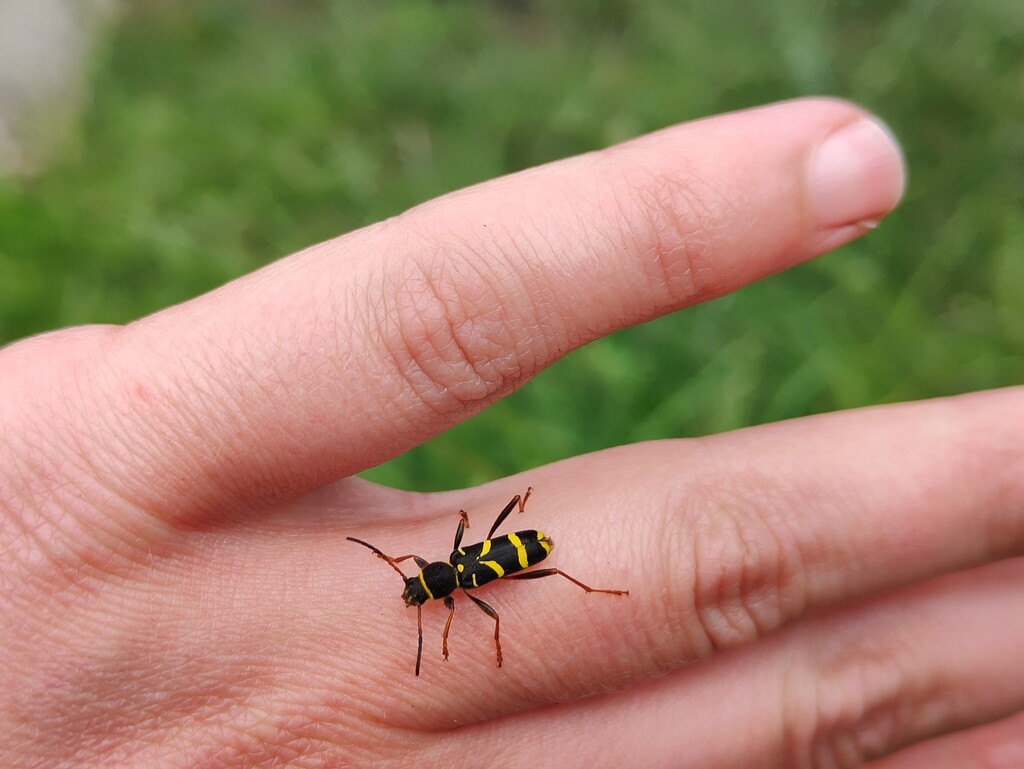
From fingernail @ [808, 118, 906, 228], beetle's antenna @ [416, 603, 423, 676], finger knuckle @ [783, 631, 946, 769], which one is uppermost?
fingernail @ [808, 118, 906, 228]

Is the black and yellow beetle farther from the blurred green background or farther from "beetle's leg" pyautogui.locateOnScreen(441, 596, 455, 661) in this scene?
the blurred green background

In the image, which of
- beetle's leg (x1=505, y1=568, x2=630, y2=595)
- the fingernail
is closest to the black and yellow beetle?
beetle's leg (x1=505, y1=568, x2=630, y2=595)

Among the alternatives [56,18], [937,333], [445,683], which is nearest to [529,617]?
[445,683]

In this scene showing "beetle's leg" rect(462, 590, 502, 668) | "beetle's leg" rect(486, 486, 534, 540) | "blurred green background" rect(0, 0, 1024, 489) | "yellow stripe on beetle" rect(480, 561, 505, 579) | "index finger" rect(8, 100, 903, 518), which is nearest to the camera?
"index finger" rect(8, 100, 903, 518)

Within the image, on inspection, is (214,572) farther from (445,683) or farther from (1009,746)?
(1009,746)

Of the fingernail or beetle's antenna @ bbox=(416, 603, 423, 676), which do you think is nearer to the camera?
the fingernail

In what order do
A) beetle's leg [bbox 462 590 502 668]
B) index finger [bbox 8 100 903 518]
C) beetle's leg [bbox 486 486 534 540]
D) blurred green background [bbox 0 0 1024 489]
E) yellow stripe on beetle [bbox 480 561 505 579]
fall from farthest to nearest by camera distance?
blurred green background [bbox 0 0 1024 489], beetle's leg [bbox 486 486 534 540], yellow stripe on beetle [bbox 480 561 505 579], beetle's leg [bbox 462 590 502 668], index finger [bbox 8 100 903 518]
